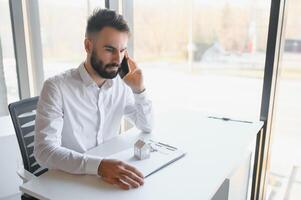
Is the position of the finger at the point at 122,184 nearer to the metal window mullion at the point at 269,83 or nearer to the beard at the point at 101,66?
the beard at the point at 101,66

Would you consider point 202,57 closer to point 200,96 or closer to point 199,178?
point 200,96

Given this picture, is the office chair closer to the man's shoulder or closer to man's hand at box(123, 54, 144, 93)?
the man's shoulder

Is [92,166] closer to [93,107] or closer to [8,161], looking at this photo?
[93,107]

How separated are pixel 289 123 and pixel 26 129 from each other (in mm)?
1753

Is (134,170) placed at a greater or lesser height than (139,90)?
lesser

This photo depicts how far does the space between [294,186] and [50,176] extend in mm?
1856

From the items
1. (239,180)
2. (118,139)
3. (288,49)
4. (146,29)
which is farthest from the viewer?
(146,29)

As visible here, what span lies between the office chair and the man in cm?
20

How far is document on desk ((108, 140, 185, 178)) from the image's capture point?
1.23m

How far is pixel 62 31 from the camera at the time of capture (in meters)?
2.62

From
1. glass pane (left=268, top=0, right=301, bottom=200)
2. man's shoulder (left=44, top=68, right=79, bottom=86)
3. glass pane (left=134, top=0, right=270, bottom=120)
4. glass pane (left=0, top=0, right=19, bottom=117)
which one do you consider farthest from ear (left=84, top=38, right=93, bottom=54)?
glass pane (left=268, top=0, right=301, bottom=200)

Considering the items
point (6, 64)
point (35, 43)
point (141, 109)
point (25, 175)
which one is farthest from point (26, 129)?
point (35, 43)

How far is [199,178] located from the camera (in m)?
1.18

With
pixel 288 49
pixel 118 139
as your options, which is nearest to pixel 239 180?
pixel 118 139
